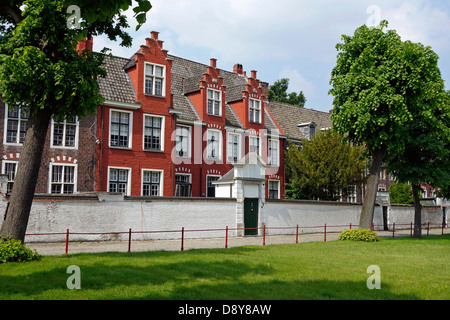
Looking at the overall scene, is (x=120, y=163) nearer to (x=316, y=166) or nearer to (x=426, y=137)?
(x=316, y=166)

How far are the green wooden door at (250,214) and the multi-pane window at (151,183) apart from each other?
5.99 meters

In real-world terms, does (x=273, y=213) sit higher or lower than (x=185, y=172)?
lower

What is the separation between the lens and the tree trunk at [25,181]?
1356 centimetres

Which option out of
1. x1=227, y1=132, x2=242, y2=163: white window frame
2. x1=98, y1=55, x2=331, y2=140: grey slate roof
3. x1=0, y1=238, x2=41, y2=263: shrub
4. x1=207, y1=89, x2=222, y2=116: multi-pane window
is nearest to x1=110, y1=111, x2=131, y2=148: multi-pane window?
x1=98, y1=55, x2=331, y2=140: grey slate roof

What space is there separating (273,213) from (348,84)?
9.94 m

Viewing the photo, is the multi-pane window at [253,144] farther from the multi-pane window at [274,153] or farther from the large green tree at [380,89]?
the large green tree at [380,89]

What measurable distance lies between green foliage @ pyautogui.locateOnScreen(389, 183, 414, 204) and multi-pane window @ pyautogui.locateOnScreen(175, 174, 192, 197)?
85.5 feet

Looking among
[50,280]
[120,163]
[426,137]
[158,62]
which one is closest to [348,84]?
[426,137]

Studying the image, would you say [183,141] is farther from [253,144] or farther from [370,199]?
[370,199]

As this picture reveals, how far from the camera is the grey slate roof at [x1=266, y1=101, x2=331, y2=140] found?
4228cm

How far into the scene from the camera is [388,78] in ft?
82.4

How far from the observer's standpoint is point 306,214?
105 feet

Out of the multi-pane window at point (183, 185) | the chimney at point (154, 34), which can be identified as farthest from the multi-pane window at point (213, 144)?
the chimney at point (154, 34)

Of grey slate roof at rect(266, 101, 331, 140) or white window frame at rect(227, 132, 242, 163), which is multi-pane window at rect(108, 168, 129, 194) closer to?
white window frame at rect(227, 132, 242, 163)
